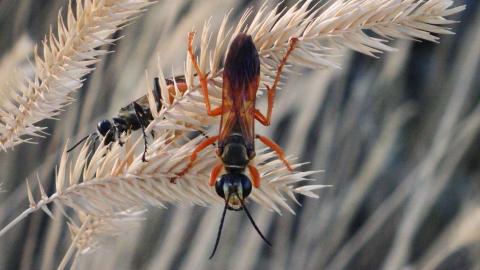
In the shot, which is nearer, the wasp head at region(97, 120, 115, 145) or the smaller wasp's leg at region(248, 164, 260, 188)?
the smaller wasp's leg at region(248, 164, 260, 188)

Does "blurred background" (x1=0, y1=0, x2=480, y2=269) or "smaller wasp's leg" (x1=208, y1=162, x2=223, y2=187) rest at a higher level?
"smaller wasp's leg" (x1=208, y1=162, x2=223, y2=187)

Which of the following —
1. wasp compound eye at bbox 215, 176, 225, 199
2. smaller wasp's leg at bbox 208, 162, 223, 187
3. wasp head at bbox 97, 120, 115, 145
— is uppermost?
wasp head at bbox 97, 120, 115, 145

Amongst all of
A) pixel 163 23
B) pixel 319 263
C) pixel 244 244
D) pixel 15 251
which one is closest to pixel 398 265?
pixel 319 263

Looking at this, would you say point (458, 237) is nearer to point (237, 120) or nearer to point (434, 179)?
point (434, 179)

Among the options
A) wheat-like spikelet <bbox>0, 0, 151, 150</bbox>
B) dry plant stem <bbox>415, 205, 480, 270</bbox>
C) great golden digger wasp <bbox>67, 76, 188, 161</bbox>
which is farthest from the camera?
dry plant stem <bbox>415, 205, 480, 270</bbox>

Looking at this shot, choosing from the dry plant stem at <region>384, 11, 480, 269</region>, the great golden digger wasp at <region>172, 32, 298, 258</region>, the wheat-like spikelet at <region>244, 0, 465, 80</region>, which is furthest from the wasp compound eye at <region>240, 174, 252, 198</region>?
the dry plant stem at <region>384, 11, 480, 269</region>

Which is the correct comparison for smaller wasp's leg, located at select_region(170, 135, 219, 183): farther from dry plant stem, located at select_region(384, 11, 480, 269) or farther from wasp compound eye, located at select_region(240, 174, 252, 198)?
dry plant stem, located at select_region(384, 11, 480, 269)

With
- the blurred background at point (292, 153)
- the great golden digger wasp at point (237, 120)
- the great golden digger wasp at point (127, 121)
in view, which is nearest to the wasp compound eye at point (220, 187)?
the great golden digger wasp at point (237, 120)

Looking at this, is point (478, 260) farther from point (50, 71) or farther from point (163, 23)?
point (50, 71)
